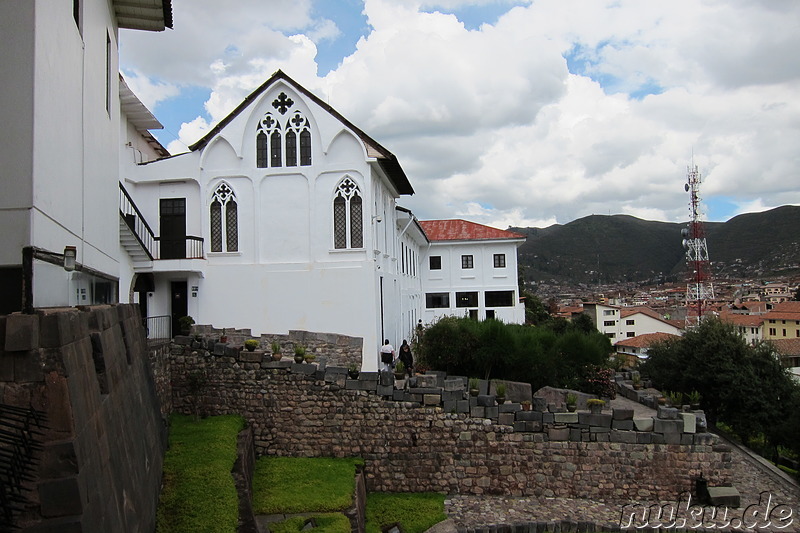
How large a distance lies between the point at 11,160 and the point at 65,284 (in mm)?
1398

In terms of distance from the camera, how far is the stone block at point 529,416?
1295 centimetres

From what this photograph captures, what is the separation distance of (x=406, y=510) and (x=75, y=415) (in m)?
8.84

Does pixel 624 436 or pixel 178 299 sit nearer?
pixel 624 436

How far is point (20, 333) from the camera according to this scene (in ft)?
14.8

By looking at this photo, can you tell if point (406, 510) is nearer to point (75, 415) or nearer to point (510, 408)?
point (510, 408)

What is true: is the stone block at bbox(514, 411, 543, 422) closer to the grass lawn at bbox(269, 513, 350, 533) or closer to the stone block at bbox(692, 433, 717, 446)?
the stone block at bbox(692, 433, 717, 446)

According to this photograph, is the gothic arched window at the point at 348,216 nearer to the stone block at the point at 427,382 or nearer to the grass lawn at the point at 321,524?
the stone block at the point at 427,382

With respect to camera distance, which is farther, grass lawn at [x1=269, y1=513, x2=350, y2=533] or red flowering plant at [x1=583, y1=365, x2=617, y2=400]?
red flowering plant at [x1=583, y1=365, x2=617, y2=400]

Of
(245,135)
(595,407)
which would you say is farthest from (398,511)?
(245,135)

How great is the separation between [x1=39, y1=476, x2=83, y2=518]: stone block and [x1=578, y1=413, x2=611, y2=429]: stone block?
10810mm

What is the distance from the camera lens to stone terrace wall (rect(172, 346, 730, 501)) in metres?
12.7

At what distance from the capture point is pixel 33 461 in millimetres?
4410

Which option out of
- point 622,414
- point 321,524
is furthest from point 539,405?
point 321,524

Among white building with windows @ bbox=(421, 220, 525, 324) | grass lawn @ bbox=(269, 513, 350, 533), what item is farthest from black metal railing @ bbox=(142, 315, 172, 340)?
white building with windows @ bbox=(421, 220, 525, 324)
